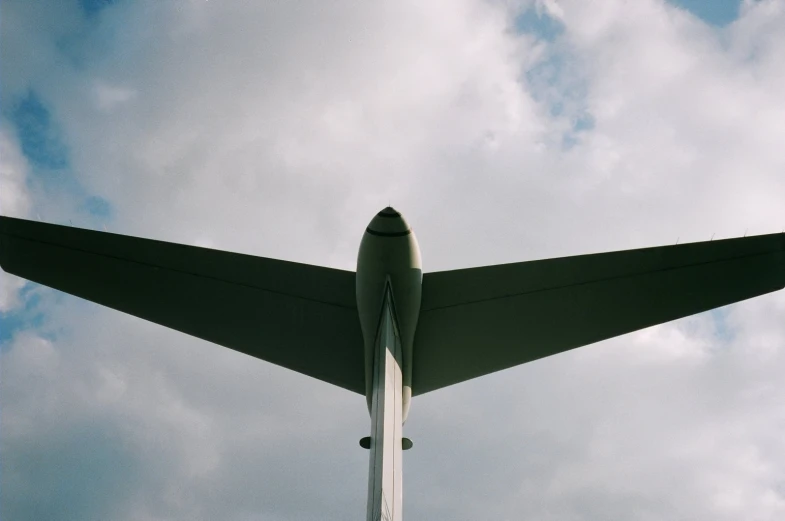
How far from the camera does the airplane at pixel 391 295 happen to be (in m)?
10.8

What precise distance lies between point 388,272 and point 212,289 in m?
3.29

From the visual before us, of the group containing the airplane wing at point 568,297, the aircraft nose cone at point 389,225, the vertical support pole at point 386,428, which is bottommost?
the vertical support pole at point 386,428

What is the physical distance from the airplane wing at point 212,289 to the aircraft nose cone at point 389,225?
56.6 inches

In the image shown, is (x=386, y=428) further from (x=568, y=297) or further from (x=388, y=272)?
(x=568, y=297)

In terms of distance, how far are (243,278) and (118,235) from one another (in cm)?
230

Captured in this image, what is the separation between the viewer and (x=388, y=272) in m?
10.7

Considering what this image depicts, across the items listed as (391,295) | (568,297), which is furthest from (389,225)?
(568,297)

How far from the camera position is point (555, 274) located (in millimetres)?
11109

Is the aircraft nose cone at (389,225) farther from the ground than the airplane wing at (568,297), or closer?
farther from the ground

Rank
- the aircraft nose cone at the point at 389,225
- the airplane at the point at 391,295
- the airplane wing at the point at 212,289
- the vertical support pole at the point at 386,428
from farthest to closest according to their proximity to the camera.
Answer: the airplane wing at the point at 212,289 → the airplane at the point at 391,295 → the aircraft nose cone at the point at 389,225 → the vertical support pole at the point at 386,428

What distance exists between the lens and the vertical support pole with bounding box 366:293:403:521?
341 inches

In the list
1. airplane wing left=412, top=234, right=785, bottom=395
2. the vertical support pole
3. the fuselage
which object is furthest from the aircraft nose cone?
airplane wing left=412, top=234, right=785, bottom=395

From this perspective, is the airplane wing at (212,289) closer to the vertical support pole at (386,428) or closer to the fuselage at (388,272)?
the fuselage at (388,272)

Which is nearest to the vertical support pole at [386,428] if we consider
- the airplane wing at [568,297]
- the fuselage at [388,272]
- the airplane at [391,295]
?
the airplane at [391,295]
